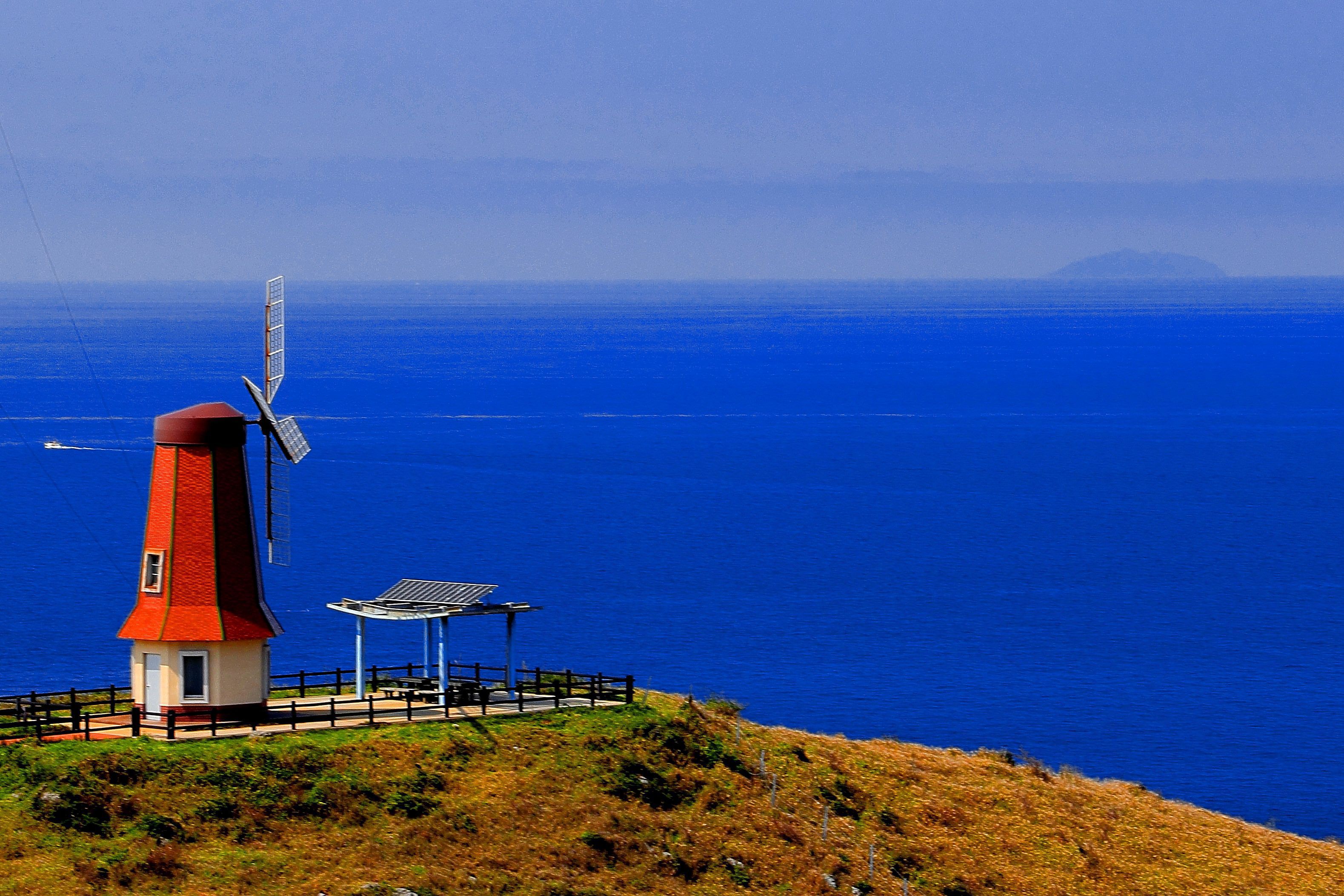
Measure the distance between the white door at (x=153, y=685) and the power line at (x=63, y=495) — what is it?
62.6 m

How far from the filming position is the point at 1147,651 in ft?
302

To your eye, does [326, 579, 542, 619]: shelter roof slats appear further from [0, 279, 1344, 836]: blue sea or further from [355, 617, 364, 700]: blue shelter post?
[0, 279, 1344, 836]: blue sea

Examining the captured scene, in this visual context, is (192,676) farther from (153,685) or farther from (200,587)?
(200,587)

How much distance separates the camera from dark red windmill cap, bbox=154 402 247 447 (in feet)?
135

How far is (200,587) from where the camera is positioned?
41.2 metres

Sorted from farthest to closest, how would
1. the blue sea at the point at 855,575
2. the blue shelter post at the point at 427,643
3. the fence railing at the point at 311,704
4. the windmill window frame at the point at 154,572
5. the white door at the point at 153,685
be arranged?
the blue sea at the point at 855,575 → the blue shelter post at the point at 427,643 → the windmill window frame at the point at 154,572 → the white door at the point at 153,685 → the fence railing at the point at 311,704

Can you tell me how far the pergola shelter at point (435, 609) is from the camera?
4275 cm

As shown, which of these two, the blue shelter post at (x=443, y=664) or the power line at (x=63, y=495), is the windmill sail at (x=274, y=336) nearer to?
the blue shelter post at (x=443, y=664)

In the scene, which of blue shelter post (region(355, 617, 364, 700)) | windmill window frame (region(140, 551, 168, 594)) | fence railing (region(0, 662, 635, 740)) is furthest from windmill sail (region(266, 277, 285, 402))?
fence railing (region(0, 662, 635, 740))

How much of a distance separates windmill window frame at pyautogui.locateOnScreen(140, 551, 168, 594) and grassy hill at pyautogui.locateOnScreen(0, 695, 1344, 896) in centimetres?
420

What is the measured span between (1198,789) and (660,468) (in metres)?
95.3

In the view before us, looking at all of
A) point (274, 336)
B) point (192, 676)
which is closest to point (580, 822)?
point (192, 676)

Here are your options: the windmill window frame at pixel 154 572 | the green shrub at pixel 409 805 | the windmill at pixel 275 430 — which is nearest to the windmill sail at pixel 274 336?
the windmill at pixel 275 430

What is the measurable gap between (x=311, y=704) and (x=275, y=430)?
6.72 meters
